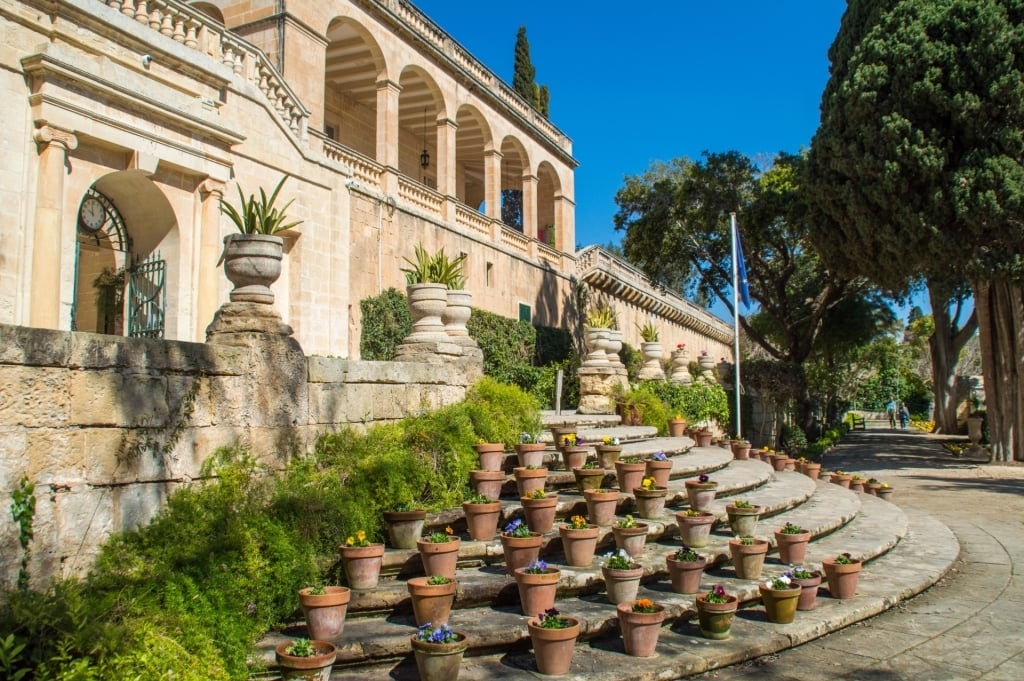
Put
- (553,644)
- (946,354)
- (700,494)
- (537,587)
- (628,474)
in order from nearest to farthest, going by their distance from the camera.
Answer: (553,644) < (537,587) < (700,494) < (628,474) < (946,354)

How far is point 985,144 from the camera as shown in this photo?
15227mm

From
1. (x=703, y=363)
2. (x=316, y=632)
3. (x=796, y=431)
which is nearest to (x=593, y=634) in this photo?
(x=316, y=632)

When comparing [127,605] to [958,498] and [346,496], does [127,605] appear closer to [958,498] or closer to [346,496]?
[346,496]

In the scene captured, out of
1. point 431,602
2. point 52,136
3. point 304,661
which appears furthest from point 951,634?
point 52,136

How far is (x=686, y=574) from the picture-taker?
18.6 feet

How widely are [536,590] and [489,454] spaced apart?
91.6 inches

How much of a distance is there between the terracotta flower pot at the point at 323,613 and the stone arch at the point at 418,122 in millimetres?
16705

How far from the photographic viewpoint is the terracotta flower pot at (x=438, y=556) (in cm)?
531

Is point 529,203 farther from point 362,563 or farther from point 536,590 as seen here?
point 536,590

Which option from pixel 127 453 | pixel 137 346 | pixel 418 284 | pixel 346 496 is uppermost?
pixel 418 284

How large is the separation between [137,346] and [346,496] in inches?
72.2

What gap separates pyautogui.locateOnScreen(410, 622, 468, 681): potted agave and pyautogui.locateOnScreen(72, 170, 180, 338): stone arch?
322 inches

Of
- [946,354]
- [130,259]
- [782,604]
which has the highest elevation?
[130,259]

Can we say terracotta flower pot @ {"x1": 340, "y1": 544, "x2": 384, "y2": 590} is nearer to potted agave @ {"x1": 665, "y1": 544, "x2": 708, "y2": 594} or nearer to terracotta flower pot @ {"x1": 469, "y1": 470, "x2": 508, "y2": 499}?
terracotta flower pot @ {"x1": 469, "y1": 470, "x2": 508, "y2": 499}
